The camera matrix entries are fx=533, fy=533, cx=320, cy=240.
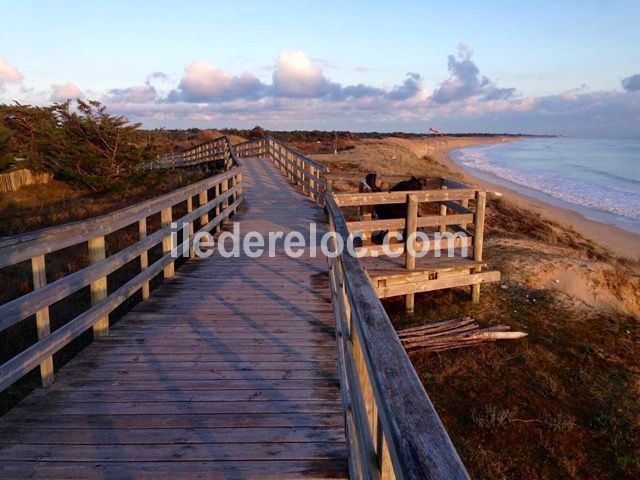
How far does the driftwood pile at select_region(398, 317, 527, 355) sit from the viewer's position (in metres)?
7.40

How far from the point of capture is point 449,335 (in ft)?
25.0

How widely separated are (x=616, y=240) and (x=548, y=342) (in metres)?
12.2

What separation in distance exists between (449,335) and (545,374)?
4.44 ft

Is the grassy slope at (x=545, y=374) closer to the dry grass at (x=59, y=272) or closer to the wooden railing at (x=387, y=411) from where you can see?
the wooden railing at (x=387, y=411)

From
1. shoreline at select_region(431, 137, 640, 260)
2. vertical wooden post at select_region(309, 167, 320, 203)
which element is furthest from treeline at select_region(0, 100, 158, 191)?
shoreline at select_region(431, 137, 640, 260)

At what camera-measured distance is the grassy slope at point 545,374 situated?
5.21 metres

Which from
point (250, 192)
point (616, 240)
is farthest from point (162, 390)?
point (616, 240)

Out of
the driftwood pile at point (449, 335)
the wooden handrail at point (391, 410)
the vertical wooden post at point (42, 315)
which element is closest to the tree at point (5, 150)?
the driftwood pile at point (449, 335)

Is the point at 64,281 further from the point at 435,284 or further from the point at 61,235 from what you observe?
the point at 435,284

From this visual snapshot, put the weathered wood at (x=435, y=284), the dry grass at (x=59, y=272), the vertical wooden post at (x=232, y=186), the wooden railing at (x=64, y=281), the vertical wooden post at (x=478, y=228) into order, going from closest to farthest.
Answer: the wooden railing at (x=64, y=281) < the dry grass at (x=59, y=272) < the weathered wood at (x=435, y=284) < the vertical wooden post at (x=478, y=228) < the vertical wooden post at (x=232, y=186)

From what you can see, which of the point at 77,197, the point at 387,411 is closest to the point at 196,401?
the point at 387,411

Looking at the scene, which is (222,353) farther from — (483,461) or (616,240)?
(616,240)

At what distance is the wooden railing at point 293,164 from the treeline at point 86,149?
6.25m

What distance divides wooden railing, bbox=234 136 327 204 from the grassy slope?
503 cm
